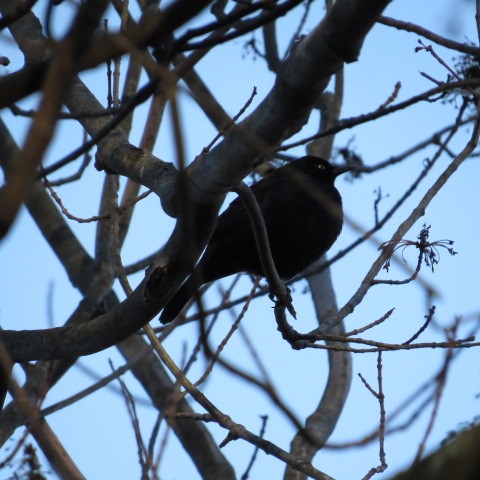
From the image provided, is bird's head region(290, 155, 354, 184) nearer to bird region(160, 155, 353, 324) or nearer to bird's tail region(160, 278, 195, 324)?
bird region(160, 155, 353, 324)

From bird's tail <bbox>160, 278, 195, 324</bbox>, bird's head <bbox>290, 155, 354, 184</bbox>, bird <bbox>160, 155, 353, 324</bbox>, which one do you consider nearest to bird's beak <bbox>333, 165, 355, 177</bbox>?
bird's head <bbox>290, 155, 354, 184</bbox>

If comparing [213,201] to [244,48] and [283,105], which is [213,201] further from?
[244,48]

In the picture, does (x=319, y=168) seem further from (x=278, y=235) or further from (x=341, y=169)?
(x=278, y=235)

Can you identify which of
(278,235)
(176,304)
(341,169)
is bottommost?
(176,304)

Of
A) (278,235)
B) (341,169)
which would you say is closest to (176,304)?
(278,235)

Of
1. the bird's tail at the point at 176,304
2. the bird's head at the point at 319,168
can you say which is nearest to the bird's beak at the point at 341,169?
the bird's head at the point at 319,168

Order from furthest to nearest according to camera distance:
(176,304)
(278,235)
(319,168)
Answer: (319,168) < (278,235) < (176,304)

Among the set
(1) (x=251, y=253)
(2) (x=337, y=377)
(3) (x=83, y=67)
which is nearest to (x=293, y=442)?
(2) (x=337, y=377)

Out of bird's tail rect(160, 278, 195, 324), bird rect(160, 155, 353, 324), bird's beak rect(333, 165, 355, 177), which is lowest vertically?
bird's tail rect(160, 278, 195, 324)

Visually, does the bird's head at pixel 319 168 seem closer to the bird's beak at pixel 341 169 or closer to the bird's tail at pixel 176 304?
the bird's beak at pixel 341 169

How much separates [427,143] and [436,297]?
5961 mm

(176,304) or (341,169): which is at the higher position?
(341,169)

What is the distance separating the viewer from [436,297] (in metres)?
1.73

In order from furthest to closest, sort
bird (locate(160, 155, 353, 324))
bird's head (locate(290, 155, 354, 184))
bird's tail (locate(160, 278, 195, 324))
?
bird's head (locate(290, 155, 354, 184)) < bird (locate(160, 155, 353, 324)) < bird's tail (locate(160, 278, 195, 324))
